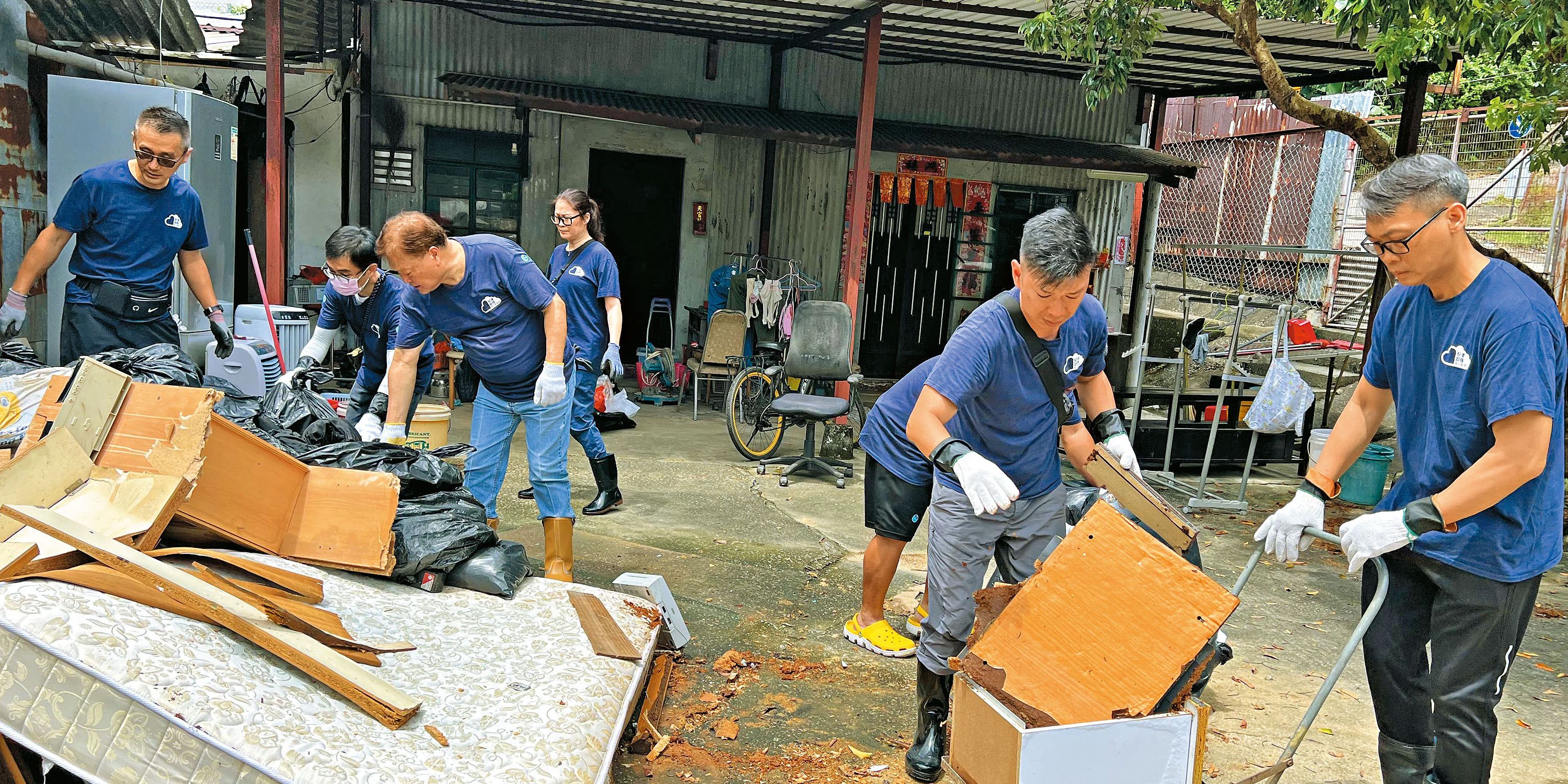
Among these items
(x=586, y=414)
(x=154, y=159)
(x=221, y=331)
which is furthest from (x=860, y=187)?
(x=154, y=159)

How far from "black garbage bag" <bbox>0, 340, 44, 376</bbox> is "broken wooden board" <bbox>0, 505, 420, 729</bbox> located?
1848mm

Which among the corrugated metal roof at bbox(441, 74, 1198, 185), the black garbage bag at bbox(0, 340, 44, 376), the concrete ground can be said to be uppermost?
the corrugated metal roof at bbox(441, 74, 1198, 185)

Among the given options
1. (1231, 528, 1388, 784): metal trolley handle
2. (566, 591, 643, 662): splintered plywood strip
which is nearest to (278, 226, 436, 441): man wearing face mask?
(566, 591, 643, 662): splintered plywood strip

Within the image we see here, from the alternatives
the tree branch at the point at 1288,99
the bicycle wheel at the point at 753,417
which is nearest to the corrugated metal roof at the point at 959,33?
the tree branch at the point at 1288,99

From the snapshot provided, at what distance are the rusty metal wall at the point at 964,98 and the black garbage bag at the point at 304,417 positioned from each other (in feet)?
25.0

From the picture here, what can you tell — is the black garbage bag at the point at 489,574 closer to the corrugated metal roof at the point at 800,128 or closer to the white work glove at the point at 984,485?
the white work glove at the point at 984,485

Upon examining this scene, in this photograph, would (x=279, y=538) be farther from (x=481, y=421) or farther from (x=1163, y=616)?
(x=1163, y=616)

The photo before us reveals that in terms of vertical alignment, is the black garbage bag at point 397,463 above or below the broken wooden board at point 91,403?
below

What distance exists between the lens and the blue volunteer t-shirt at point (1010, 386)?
3.06m

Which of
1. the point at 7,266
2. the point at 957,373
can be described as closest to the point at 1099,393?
the point at 957,373

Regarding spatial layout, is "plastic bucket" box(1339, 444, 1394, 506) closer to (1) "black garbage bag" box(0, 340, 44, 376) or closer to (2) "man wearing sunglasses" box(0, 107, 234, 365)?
(2) "man wearing sunglasses" box(0, 107, 234, 365)

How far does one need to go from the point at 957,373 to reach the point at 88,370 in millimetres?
2793

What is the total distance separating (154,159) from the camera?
4.52 metres

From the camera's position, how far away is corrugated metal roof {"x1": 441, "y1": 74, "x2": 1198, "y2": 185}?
8828 millimetres
